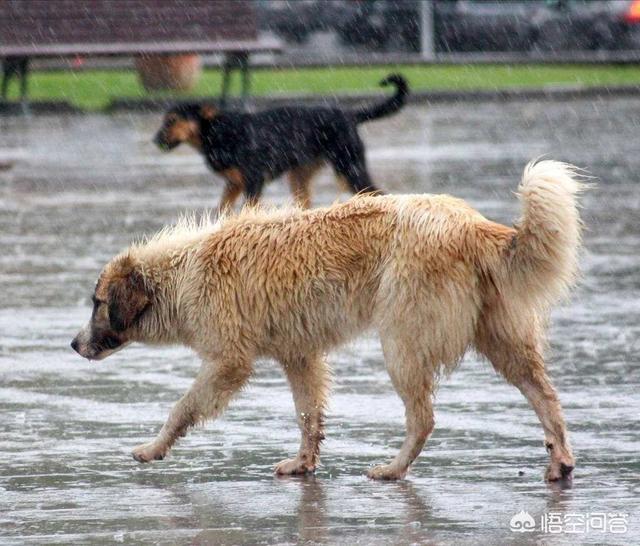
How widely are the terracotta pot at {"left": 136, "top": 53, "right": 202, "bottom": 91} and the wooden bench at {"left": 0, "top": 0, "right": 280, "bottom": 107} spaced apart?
1083mm

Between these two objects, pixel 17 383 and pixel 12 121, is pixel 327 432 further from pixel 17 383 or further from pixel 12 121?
pixel 12 121

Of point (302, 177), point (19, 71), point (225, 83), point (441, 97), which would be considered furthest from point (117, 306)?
point (441, 97)

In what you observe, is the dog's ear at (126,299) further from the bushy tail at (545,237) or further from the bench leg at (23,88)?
the bench leg at (23,88)

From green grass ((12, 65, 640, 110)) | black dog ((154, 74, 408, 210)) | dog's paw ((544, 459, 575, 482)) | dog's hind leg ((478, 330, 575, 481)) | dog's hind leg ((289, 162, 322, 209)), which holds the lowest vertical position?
green grass ((12, 65, 640, 110))

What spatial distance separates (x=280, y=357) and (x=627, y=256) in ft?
19.5

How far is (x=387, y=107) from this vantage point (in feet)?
51.1

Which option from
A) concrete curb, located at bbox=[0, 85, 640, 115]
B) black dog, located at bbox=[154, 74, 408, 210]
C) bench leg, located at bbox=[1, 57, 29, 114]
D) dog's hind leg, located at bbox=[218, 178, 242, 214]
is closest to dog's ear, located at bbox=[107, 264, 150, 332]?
dog's hind leg, located at bbox=[218, 178, 242, 214]

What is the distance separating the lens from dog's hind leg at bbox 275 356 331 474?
6773 millimetres

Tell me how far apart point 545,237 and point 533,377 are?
0.61 meters

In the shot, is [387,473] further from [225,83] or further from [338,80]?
[338,80]

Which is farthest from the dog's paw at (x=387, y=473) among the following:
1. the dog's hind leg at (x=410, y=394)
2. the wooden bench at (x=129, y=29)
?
the wooden bench at (x=129, y=29)

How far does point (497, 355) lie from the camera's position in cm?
661

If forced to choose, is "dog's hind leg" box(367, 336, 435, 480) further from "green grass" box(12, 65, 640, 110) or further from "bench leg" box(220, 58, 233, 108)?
"green grass" box(12, 65, 640, 110)

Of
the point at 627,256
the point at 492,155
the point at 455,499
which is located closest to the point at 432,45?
the point at 492,155
